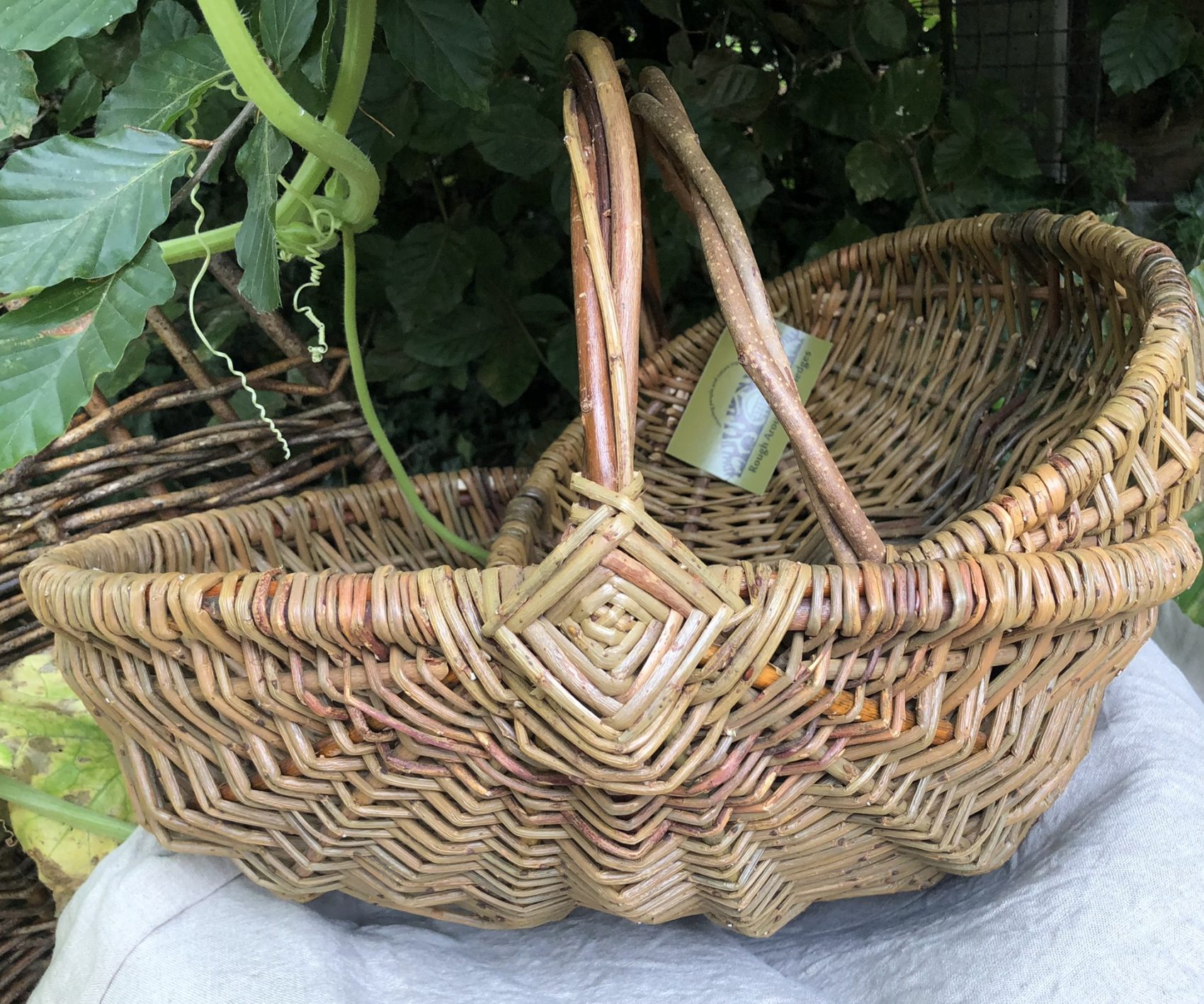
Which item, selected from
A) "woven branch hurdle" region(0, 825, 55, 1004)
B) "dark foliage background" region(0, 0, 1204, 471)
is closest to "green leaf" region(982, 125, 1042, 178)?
"dark foliage background" region(0, 0, 1204, 471)

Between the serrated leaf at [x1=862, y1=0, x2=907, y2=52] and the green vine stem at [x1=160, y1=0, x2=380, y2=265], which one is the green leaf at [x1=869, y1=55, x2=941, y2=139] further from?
the green vine stem at [x1=160, y1=0, x2=380, y2=265]

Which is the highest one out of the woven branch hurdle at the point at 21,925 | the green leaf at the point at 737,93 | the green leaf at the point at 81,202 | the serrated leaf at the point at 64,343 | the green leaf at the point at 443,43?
the green leaf at the point at 443,43

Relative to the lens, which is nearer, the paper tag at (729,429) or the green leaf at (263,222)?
the green leaf at (263,222)

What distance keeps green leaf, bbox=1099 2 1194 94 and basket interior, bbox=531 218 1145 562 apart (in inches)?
18.5

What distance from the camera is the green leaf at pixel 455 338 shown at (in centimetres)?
98

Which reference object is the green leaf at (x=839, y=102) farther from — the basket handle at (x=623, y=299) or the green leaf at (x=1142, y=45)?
the basket handle at (x=623, y=299)

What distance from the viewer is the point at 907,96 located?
0.99 metres

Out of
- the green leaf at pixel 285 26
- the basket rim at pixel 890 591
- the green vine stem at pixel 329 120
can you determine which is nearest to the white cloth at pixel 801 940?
the basket rim at pixel 890 591

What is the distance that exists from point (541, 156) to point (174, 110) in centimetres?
37

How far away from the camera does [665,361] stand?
87 centimetres

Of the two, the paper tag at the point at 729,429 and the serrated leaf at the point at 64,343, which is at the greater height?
the serrated leaf at the point at 64,343

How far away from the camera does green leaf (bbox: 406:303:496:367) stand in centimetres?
98

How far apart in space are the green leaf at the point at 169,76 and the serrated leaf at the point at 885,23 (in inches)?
28.7

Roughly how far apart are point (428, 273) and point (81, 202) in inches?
19.4
